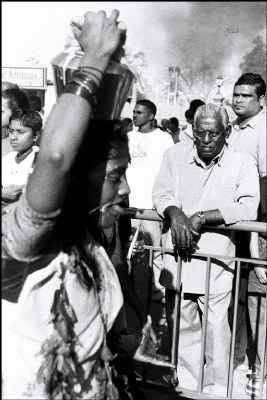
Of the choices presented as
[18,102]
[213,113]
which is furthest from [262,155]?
[18,102]

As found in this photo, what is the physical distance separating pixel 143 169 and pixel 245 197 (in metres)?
3.15

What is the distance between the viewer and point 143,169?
23.2 ft

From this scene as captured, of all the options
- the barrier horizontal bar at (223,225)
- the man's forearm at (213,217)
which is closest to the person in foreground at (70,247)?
the barrier horizontal bar at (223,225)

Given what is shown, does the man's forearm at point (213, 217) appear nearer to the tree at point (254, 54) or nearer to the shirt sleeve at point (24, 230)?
the tree at point (254, 54)

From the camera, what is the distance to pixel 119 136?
75.5 inches

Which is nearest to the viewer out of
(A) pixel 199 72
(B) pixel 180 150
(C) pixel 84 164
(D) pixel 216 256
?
(C) pixel 84 164

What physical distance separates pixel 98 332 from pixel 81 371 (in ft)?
0.47

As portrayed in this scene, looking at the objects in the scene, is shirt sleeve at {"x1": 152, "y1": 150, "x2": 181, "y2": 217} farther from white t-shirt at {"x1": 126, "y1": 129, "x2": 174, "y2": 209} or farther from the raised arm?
white t-shirt at {"x1": 126, "y1": 129, "x2": 174, "y2": 209}

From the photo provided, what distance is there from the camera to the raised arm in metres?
1.55

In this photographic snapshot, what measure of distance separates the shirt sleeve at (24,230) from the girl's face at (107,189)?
0.79ft

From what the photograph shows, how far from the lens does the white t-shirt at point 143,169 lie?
23.1ft

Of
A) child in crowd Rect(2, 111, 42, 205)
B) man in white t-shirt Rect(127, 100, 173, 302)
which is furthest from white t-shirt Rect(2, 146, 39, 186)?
man in white t-shirt Rect(127, 100, 173, 302)

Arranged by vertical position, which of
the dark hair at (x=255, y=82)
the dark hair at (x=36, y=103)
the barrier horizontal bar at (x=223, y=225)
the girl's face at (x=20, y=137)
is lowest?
the barrier horizontal bar at (x=223, y=225)

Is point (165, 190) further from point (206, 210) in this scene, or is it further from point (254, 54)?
point (254, 54)
